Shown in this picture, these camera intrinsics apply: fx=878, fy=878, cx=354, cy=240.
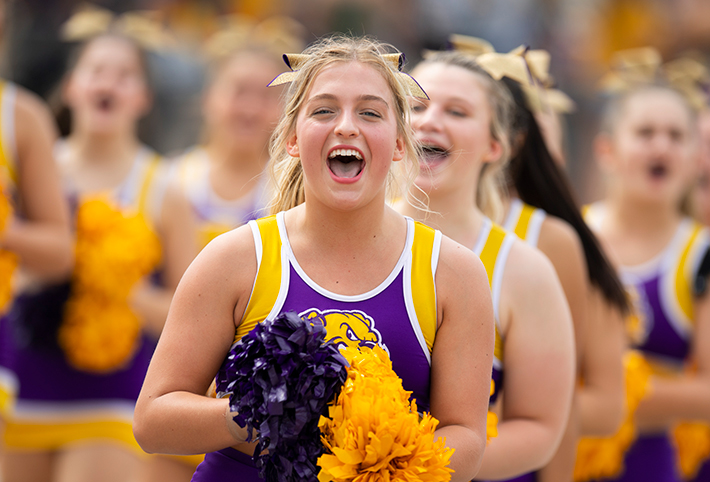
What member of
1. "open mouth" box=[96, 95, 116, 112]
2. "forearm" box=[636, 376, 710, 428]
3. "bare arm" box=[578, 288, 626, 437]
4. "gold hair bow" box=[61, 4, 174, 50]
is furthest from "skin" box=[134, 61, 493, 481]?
"gold hair bow" box=[61, 4, 174, 50]

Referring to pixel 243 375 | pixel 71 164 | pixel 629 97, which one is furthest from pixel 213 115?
pixel 243 375

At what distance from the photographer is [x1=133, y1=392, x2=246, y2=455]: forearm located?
1971 millimetres

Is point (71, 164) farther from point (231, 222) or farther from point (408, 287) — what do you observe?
point (408, 287)

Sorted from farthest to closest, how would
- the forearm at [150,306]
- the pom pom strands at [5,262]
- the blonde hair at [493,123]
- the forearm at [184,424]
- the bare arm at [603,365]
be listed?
the forearm at [150,306], the pom pom strands at [5,262], the bare arm at [603,365], the blonde hair at [493,123], the forearm at [184,424]

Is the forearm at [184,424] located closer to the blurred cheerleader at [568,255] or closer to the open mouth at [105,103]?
the blurred cheerleader at [568,255]

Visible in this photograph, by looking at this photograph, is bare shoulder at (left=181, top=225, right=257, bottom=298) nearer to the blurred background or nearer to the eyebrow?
the eyebrow

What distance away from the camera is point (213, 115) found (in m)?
6.12

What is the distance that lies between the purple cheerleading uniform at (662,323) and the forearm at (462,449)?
2.47 m

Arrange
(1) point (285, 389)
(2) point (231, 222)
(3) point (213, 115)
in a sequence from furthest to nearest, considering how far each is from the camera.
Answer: (3) point (213, 115), (2) point (231, 222), (1) point (285, 389)

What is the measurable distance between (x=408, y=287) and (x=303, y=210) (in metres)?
0.35

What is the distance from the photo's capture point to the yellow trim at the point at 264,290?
6.85 ft

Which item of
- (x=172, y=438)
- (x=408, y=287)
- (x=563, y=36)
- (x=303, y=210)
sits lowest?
(x=172, y=438)

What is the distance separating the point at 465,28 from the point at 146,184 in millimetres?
7896

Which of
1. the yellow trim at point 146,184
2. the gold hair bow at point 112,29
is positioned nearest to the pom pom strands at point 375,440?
the yellow trim at point 146,184
